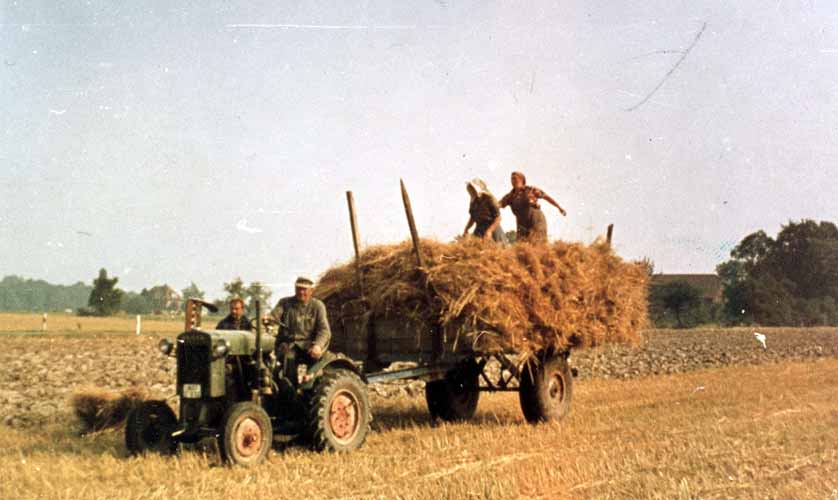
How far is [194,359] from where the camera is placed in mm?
7676

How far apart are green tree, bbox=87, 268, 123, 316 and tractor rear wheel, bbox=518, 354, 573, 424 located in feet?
140

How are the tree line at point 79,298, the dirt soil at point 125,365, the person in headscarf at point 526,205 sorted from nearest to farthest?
the person in headscarf at point 526,205, the dirt soil at point 125,365, the tree line at point 79,298

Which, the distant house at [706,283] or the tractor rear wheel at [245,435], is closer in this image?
the tractor rear wheel at [245,435]

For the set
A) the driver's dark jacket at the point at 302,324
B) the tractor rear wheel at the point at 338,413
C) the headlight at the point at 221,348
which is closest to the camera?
the headlight at the point at 221,348

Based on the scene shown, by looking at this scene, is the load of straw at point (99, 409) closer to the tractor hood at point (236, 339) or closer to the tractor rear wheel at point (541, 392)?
the tractor hood at point (236, 339)

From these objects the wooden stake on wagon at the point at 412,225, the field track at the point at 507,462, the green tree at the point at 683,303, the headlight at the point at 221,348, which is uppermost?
the green tree at the point at 683,303

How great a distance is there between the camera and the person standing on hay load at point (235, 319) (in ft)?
29.0

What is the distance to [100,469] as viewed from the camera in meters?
7.06

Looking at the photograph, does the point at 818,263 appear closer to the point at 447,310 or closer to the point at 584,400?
the point at 584,400

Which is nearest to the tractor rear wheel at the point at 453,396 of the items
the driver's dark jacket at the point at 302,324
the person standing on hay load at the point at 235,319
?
the driver's dark jacket at the point at 302,324

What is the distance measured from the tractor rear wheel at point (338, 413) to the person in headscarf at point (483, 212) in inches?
127

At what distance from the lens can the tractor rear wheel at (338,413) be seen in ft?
25.3

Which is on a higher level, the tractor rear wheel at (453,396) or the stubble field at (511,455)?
the tractor rear wheel at (453,396)

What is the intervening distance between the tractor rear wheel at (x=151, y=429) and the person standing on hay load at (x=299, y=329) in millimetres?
1253
